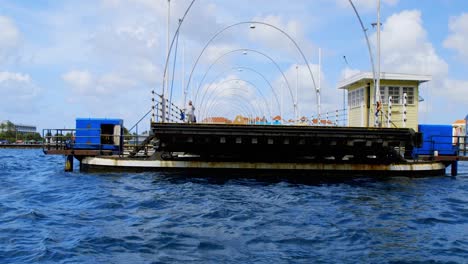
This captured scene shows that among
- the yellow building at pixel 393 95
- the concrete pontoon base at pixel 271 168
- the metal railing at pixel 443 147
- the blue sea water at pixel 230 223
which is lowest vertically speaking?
the blue sea water at pixel 230 223

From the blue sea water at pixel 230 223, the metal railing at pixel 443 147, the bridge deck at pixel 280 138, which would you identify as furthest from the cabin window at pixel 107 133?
the metal railing at pixel 443 147

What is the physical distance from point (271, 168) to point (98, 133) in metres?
8.74

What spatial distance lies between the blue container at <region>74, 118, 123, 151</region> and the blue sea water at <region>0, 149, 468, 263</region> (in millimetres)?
6356

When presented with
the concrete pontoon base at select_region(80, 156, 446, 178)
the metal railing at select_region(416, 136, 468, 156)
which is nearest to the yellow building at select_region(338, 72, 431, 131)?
the metal railing at select_region(416, 136, 468, 156)

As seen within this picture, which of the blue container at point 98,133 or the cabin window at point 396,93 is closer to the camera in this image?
the blue container at point 98,133

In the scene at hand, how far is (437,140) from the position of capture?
78.7ft

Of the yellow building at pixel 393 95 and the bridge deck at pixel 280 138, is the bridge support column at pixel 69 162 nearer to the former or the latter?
the bridge deck at pixel 280 138

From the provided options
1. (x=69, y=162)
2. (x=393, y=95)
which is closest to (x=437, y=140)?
(x=393, y=95)

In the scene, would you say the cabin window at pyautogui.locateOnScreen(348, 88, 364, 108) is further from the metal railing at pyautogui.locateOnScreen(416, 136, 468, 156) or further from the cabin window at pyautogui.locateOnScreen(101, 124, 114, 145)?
the cabin window at pyautogui.locateOnScreen(101, 124, 114, 145)

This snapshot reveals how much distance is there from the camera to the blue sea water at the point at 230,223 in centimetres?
780

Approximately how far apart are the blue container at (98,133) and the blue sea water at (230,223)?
20.9 feet

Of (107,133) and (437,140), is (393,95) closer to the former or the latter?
(437,140)

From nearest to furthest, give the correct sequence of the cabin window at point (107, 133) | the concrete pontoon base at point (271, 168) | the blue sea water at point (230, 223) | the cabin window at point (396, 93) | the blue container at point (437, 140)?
1. the blue sea water at point (230, 223)
2. the concrete pontoon base at point (271, 168)
3. the blue container at point (437, 140)
4. the cabin window at point (107, 133)
5. the cabin window at point (396, 93)

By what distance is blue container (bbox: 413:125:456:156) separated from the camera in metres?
23.8
